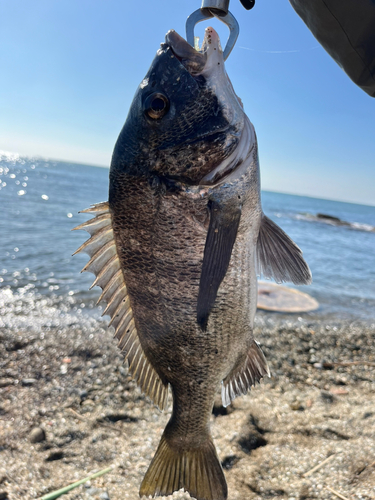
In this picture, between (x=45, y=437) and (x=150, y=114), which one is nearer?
(x=150, y=114)

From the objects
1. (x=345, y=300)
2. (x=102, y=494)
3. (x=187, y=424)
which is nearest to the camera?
(x=187, y=424)

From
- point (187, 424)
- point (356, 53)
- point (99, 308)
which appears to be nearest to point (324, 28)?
point (356, 53)

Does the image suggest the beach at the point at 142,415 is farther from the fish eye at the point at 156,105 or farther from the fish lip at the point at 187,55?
the fish lip at the point at 187,55

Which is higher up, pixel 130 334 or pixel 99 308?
pixel 130 334

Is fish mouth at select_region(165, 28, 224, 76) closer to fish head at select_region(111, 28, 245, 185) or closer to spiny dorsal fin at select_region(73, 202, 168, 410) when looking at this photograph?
fish head at select_region(111, 28, 245, 185)

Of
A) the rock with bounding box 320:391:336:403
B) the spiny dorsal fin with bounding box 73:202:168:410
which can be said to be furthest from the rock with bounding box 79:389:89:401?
the rock with bounding box 320:391:336:403

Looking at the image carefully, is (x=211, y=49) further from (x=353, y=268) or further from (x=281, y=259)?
(x=353, y=268)

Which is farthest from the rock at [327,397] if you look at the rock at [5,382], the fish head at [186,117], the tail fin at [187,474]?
the rock at [5,382]
